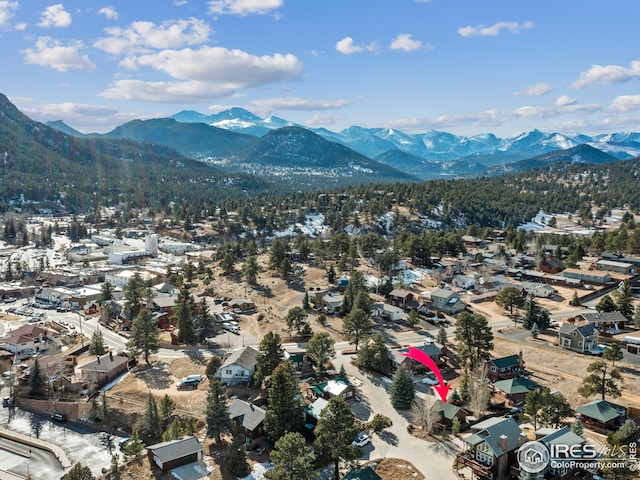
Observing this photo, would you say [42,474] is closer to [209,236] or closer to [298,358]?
[298,358]

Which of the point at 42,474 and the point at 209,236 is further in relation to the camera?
the point at 209,236

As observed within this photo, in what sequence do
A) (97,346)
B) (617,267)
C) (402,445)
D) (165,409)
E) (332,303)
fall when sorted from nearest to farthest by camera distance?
(402,445) < (165,409) < (97,346) < (332,303) < (617,267)

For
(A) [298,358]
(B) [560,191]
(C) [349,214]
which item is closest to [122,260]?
(C) [349,214]

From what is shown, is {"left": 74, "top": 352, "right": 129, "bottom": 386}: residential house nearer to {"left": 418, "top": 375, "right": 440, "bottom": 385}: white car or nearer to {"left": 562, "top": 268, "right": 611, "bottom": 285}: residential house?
{"left": 418, "top": 375, "right": 440, "bottom": 385}: white car

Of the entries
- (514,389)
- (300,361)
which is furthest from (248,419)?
(514,389)

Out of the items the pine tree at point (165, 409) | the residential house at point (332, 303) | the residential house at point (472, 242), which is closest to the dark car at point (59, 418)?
the pine tree at point (165, 409)

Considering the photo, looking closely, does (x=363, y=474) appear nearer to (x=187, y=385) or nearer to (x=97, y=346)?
(x=187, y=385)
